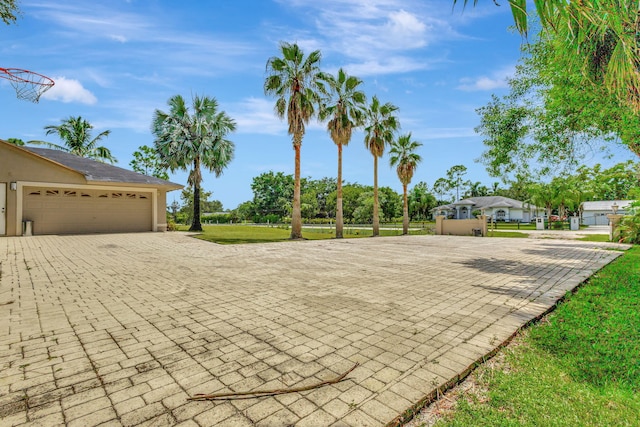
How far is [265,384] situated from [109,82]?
13.7 metres

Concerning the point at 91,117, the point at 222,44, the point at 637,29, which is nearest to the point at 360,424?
the point at 637,29

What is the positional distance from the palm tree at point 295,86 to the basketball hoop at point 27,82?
10.2m

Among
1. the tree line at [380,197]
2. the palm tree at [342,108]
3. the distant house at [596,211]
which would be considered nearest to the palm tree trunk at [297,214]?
the palm tree at [342,108]

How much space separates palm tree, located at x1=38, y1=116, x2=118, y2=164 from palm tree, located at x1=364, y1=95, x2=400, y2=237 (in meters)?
24.6

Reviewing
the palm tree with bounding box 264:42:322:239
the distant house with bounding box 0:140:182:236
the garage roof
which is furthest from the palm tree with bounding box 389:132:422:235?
the distant house with bounding box 0:140:182:236

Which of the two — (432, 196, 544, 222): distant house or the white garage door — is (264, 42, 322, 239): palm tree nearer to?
the white garage door

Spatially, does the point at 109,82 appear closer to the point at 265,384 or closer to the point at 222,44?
the point at 222,44

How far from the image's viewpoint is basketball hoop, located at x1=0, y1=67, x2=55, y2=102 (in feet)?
24.5

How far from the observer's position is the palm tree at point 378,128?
21.3 metres

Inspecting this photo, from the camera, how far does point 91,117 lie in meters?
28.6

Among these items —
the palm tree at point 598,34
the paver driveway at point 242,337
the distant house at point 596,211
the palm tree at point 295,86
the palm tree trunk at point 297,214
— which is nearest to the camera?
the paver driveway at point 242,337

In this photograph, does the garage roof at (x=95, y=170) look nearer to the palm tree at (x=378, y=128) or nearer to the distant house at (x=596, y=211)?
the palm tree at (x=378, y=128)

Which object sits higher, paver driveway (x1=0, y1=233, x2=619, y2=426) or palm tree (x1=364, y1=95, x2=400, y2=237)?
palm tree (x1=364, y1=95, x2=400, y2=237)

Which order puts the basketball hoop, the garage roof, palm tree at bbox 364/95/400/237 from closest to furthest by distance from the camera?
the basketball hoop → the garage roof → palm tree at bbox 364/95/400/237
